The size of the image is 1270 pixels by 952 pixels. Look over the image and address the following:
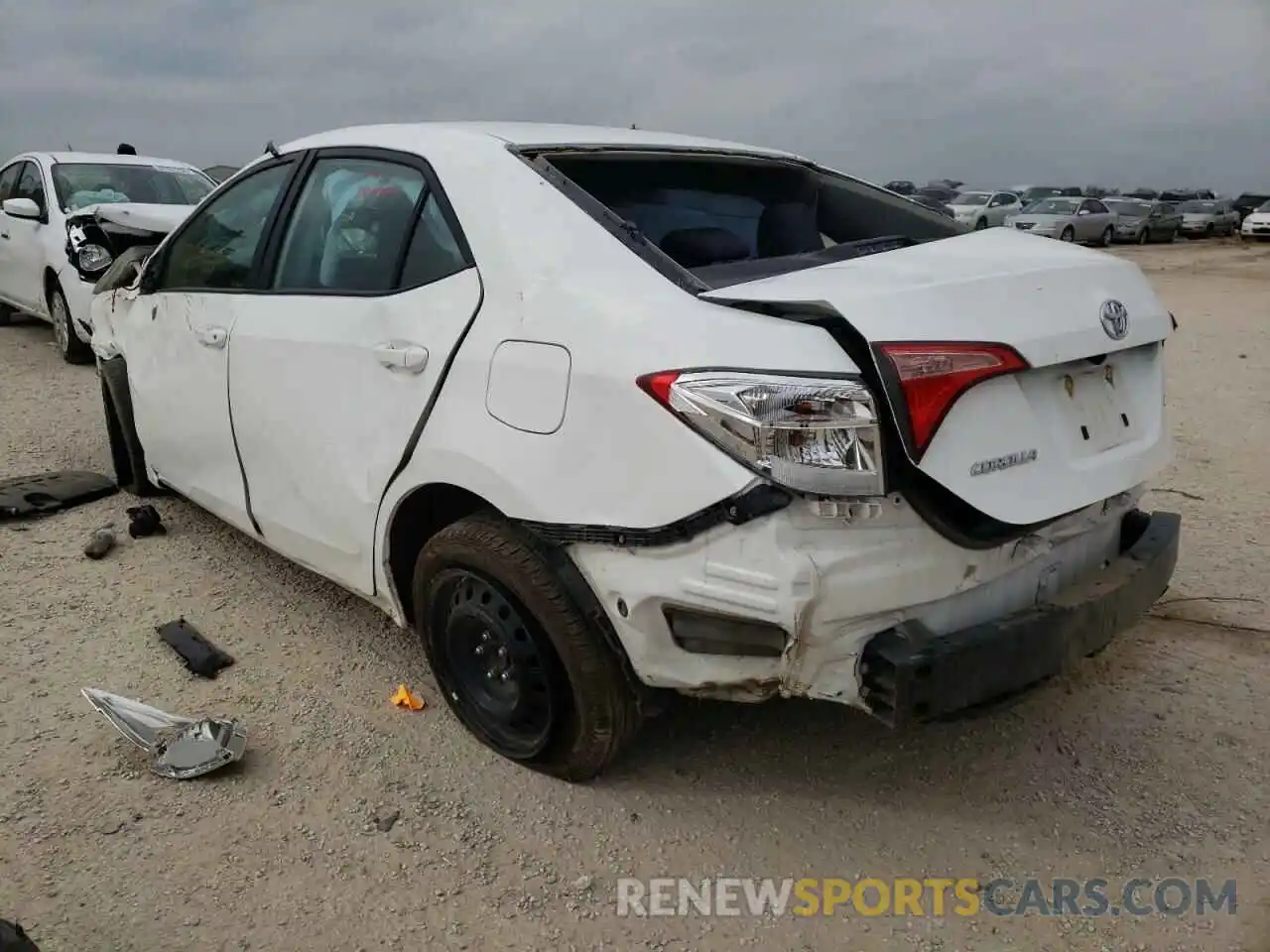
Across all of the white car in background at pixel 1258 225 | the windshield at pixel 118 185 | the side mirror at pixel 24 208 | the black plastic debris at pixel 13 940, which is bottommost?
the black plastic debris at pixel 13 940

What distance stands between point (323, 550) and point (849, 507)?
1839mm

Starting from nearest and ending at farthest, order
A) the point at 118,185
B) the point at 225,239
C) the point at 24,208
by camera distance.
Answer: the point at 225,239 → the point at 24,208 → the point at 118,185

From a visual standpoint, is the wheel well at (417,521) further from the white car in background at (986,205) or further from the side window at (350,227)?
the white car in background at (986,205)

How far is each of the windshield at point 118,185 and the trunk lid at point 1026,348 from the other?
731 centimetres

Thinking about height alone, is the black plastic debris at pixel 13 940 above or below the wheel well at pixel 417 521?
below

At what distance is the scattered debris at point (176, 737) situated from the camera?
2.73m

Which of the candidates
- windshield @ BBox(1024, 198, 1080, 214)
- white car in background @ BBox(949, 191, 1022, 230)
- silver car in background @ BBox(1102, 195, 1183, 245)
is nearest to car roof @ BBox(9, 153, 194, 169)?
white car in background @ BBox(949, 191, 1022, 230)

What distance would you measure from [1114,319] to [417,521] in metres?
1.94

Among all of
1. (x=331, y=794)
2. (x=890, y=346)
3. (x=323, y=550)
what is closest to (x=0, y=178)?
(x=323, y=550)

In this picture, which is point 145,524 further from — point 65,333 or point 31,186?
point 31,186

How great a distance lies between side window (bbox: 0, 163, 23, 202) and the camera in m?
8.84

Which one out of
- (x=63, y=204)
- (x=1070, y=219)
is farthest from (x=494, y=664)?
(x=1070, y=219)

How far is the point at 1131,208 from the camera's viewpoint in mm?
31047

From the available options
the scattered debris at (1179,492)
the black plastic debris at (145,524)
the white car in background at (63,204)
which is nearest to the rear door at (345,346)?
the black plastic debris at (145,524)
